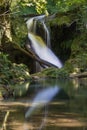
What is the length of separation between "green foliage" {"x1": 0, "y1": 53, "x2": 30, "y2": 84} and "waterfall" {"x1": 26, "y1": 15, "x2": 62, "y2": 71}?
4.93m

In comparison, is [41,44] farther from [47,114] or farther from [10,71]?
[47,114]

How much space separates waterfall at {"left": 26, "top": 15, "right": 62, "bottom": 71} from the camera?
89.2ft

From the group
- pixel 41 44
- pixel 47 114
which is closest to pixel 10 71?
pixel 41 44

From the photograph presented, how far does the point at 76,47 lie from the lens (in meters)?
27.5

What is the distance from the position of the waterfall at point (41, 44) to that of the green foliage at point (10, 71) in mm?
4925

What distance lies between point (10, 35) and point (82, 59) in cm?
490

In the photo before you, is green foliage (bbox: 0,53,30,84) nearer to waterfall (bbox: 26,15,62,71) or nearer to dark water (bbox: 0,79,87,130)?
waterfall (bbox: 26,15,62,71)

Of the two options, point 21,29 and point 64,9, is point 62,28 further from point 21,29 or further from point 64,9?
point 21,29

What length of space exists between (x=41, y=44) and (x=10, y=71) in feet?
29.0

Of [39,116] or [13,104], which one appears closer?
[39,116]

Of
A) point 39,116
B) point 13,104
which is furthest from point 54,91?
point 39,116

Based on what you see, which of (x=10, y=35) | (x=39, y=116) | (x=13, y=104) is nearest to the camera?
(x=39, y=116)

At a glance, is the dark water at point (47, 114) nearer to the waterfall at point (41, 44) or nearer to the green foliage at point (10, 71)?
the green foliage at point (10, 71)

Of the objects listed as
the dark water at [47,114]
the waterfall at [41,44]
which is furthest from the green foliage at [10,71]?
the dark water at [47,114]
